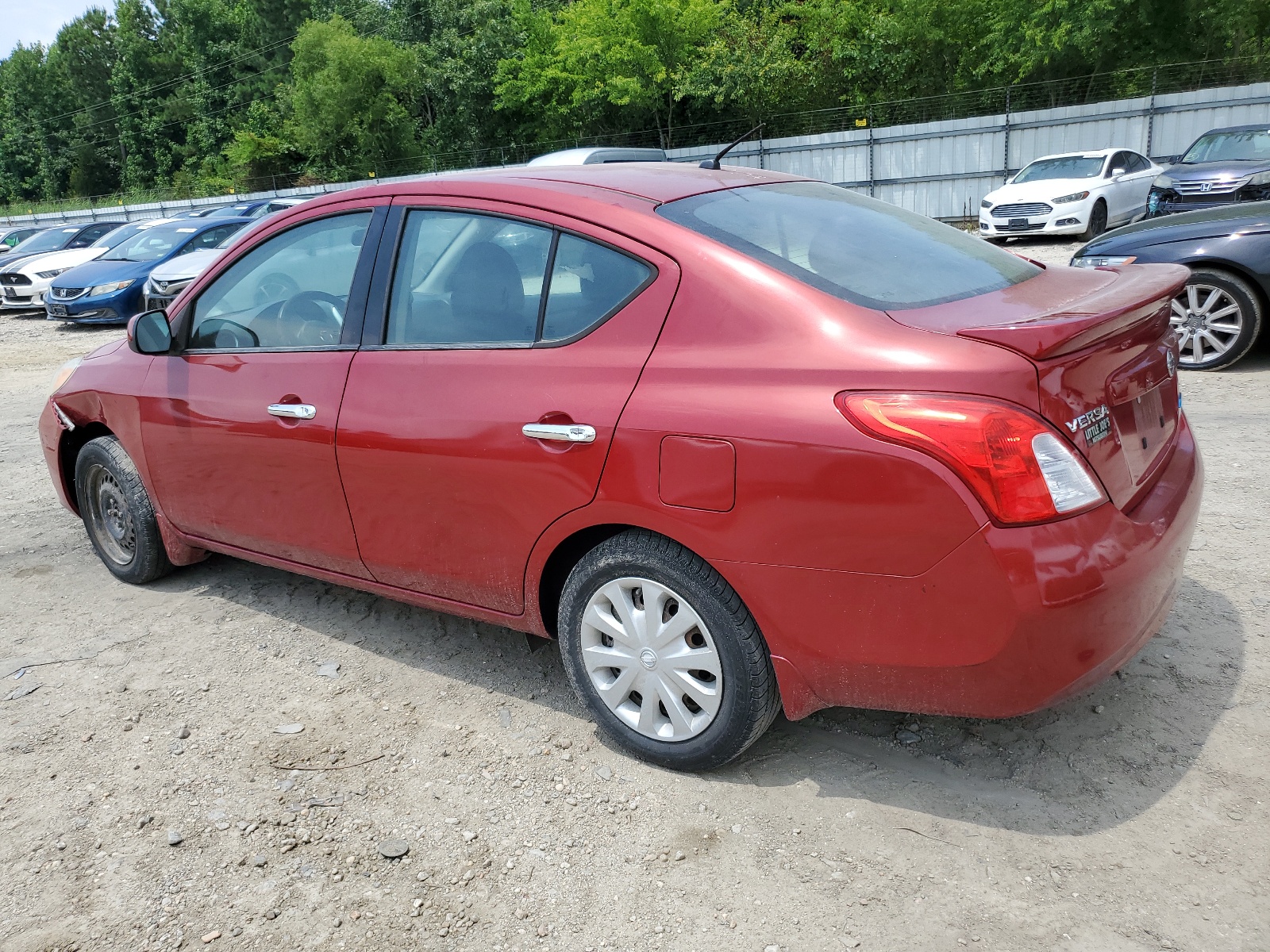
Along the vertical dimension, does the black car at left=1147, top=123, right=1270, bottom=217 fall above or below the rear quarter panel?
below

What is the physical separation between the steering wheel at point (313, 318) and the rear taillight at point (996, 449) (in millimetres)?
1992

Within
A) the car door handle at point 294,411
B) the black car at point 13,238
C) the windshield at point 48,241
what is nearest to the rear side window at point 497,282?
the car door handle at point 294,411

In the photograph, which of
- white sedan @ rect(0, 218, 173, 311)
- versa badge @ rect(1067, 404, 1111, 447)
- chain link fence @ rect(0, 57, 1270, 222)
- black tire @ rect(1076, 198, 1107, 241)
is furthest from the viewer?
chain link fence @ rect(0, 57, 1270, 222)

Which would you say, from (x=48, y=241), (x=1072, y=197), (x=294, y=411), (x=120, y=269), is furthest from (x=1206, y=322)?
(x=48, y=241)

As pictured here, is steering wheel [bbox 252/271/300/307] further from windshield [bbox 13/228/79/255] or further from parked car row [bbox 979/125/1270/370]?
windshield [bbox 13/228/79/255]

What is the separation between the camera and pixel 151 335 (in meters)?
3.91

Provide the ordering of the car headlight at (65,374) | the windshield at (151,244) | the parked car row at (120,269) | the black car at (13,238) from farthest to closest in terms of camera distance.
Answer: the black car at (13,238), the windshield at (151,244), the parked car row at (120,269), the car headlight at (65,374)

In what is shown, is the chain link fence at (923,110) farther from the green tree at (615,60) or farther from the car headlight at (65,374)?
the car headlight at (65,374)

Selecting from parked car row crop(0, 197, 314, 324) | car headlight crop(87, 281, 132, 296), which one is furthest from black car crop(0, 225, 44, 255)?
car headlight crop(87, 281, 132, 296)

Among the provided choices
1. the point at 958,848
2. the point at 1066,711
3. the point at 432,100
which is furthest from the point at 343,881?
the point at 432,100

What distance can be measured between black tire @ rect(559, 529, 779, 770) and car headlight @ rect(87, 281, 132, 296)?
14368 mm

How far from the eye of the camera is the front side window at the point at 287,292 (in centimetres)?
344

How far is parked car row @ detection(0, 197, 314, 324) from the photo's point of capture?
14.8 metres

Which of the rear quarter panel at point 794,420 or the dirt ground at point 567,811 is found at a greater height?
the rear quarter panel at point 794,420
